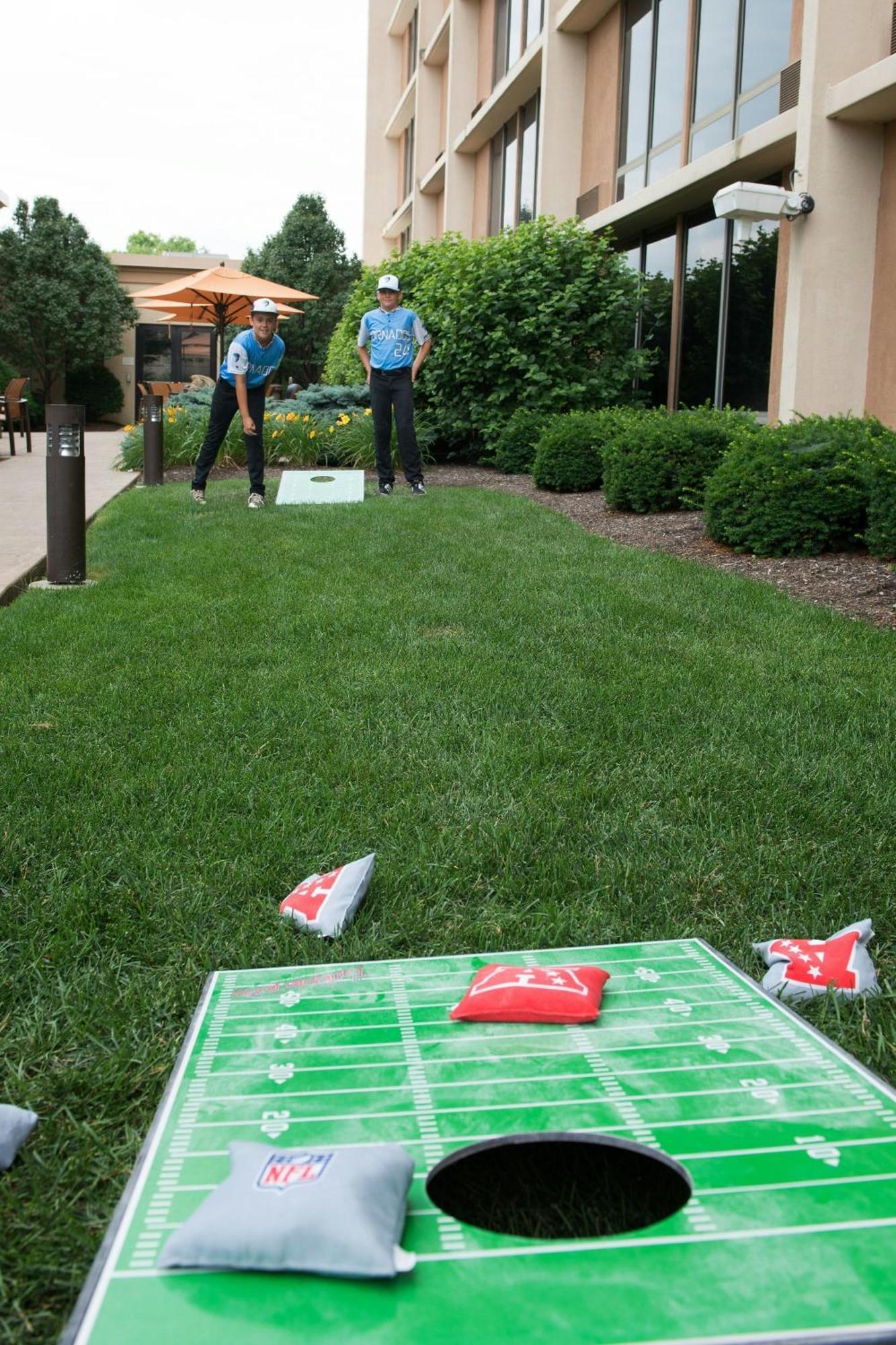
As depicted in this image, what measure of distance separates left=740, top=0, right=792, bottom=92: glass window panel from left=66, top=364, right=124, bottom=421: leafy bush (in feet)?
96.3

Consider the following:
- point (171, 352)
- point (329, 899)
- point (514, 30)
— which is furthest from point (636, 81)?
point (171, 352)

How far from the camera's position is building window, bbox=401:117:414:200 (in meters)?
33.8

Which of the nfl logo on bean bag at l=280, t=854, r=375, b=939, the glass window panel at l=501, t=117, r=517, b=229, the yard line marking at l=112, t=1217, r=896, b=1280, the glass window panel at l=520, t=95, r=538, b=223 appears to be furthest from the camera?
the glass window panel at l=501, t=117, r=517, b=229

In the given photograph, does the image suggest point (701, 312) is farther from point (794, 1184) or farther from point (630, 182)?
point (794, 1184)

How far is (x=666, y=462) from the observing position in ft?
31.6

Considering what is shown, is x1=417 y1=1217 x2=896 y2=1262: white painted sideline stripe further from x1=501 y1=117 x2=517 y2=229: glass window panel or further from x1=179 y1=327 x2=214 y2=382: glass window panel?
x1=179 y1=327 x2=214 y2=382: glass window panel

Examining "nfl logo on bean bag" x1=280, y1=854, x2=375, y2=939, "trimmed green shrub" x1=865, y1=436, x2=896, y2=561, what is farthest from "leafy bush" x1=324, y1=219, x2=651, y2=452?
"nfl logo on bean bag" x1=280, y1=854, x2=375, y2=939

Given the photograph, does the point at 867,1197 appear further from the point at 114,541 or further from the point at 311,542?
the point at 114,541

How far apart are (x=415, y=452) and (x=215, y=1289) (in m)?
10.2

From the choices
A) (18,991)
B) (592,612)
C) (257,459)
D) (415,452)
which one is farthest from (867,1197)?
(415,452)

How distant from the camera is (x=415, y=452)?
440 inches

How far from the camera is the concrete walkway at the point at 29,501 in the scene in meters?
7.25

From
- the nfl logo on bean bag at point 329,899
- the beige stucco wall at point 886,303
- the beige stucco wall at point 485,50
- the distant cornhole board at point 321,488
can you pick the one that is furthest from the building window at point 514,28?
the nfl logo on bean bag at point 329,899

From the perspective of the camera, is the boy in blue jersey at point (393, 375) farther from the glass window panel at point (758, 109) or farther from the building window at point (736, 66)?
the building window at point (736, 66)
